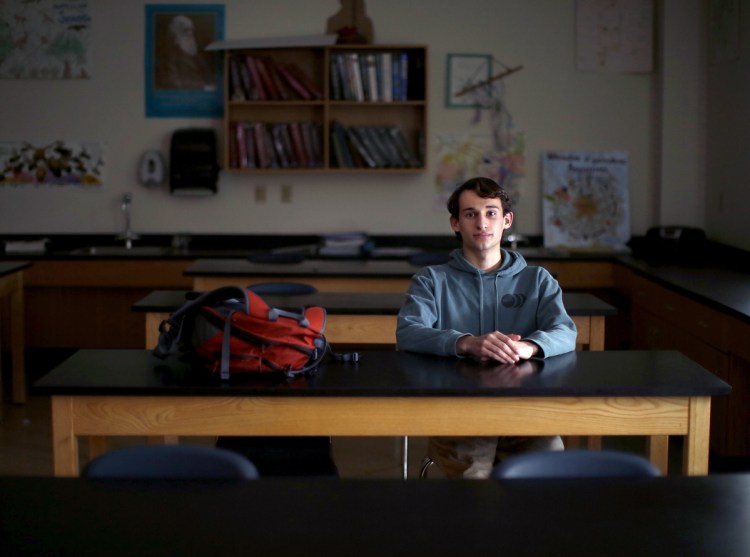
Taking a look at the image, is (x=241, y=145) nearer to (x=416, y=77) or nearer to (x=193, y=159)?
(x=193, y=159)

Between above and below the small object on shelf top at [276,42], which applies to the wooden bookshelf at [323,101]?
below

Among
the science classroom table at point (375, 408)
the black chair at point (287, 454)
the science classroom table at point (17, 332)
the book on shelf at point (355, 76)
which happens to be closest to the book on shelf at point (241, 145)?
the book on shelf at point (355, 76)

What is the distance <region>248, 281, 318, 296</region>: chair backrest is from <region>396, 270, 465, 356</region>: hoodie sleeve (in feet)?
4.80

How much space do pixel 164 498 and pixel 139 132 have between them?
206 inches

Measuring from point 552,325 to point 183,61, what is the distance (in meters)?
4.22

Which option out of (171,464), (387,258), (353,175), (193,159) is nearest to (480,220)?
(171,464)

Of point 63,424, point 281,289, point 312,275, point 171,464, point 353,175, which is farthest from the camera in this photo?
point 353,175

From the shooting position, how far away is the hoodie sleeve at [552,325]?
2914mm

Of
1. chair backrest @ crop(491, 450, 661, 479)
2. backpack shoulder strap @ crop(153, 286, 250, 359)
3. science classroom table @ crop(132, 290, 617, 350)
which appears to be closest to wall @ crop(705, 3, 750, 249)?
science classroom table @ crop(132, 290, 617, 350)

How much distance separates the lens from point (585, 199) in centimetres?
671

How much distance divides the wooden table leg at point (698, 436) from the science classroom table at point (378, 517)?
0.74 m

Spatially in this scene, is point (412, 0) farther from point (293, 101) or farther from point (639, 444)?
point (639, 444)

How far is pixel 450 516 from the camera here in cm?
166

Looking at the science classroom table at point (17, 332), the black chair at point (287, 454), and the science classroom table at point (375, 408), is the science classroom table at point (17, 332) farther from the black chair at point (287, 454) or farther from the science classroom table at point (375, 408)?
the science classroom table at point (375, 408)
